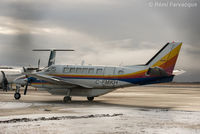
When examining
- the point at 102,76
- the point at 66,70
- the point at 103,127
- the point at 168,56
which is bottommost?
the point at 103,127

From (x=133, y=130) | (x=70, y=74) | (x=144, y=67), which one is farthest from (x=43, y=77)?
(x=133, y=130)

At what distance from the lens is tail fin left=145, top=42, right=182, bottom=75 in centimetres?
2369

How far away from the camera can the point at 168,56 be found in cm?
2372

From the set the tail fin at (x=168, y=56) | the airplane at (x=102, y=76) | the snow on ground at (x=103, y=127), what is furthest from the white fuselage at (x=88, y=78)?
the snow on ground at (x=103, y=127)

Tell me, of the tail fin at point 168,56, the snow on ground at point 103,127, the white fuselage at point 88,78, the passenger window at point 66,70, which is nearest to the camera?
the snow on ground at point 103,127

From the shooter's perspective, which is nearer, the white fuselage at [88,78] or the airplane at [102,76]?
the airplane at [102,76]

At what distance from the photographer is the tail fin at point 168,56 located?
23.7 meters

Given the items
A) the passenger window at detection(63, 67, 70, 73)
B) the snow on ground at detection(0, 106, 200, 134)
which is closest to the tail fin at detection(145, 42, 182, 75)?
the passenger window at detection(63, 67, 70, 73)

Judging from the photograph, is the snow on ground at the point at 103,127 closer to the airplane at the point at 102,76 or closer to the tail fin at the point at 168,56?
the tail fin at the point at 168,56

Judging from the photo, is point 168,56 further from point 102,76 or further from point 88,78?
point 88,78

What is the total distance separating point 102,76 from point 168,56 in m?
5.96

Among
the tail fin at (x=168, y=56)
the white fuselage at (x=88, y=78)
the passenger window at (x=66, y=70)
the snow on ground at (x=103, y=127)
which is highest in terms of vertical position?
the tail fin at (x=168, y=56)

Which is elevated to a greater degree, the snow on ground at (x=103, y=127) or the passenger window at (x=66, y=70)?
the passenger window at (x=66, y=70)

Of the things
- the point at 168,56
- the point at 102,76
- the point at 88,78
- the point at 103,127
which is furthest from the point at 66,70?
the point at 103,127
